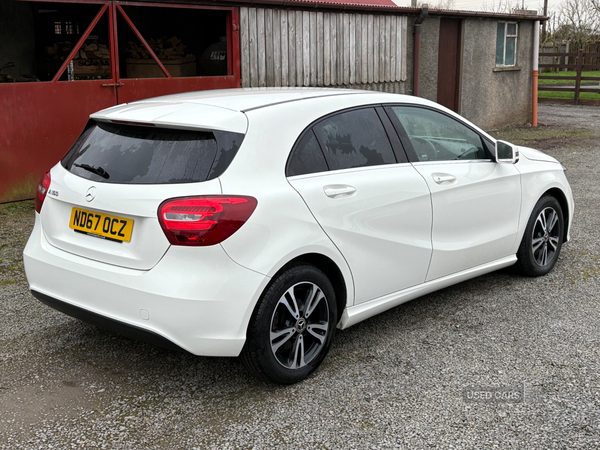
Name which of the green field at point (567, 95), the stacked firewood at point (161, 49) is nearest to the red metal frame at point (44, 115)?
the stacked firewood at point (161, 49)

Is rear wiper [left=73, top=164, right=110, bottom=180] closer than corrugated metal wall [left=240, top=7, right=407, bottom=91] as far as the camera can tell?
Yes

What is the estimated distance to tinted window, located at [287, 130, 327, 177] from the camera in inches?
144

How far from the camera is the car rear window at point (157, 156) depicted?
3357 mm

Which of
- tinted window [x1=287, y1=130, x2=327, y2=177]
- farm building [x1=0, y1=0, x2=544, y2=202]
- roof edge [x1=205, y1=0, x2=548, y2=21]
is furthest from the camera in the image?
roof edge [x1=205, y1=0, x2=548, y2=21]

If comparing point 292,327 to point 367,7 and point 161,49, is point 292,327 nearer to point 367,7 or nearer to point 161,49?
point 161,49

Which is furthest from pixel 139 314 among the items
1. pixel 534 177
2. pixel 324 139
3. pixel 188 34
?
pixel 188 34

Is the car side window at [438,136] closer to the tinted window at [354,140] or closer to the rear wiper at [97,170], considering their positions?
the tinted window at [354,140]

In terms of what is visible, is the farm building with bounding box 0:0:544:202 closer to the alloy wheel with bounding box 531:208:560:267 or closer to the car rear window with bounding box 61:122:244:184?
the car rear window with bounding box 61:122:244:184

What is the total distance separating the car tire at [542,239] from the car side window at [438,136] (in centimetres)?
79

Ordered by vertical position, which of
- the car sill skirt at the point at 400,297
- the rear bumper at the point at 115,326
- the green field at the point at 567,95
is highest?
the green field at the point at 567,95

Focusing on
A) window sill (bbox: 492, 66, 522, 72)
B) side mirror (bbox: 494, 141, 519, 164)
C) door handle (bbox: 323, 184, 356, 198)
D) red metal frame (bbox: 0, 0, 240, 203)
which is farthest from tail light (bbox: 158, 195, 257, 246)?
window sill (bbox: 492, 66, 522, 72)

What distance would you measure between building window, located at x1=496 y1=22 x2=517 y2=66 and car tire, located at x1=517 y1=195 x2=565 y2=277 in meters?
12.0

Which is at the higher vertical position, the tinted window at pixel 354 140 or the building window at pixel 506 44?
the building window at pixel 506 44

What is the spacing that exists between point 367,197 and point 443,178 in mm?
784
